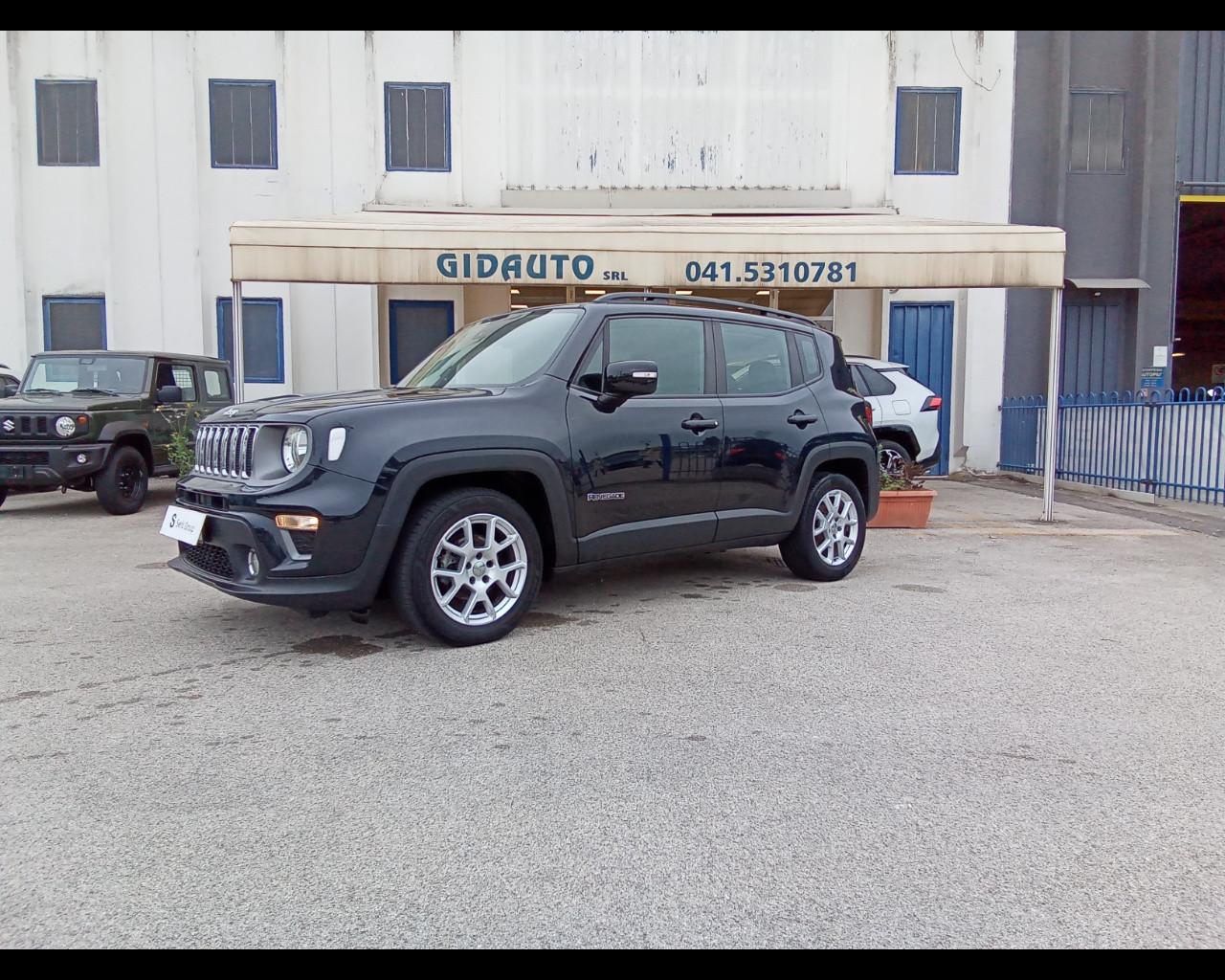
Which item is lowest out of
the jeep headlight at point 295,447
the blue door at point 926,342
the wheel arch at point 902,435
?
the wheel arch at point 902,435

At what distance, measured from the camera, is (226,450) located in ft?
15.7

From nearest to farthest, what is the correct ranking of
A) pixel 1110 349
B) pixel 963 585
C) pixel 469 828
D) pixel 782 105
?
pixel 469 828 → pixel 963 585 → pixel 782 105 → pixel 1110 349

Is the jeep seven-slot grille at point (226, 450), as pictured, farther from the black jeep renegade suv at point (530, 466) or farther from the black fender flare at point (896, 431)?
the black fender flare at point (896, 431)

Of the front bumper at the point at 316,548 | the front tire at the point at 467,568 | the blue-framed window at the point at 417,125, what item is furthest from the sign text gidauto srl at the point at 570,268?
the blue-framed window at the point at 417,125

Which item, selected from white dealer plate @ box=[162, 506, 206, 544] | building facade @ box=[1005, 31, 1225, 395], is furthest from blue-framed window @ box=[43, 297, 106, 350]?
building facade @ box=[1005, 31, 1225, 395]

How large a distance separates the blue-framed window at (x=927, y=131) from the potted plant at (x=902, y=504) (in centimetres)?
744

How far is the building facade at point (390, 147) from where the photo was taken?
13922mm

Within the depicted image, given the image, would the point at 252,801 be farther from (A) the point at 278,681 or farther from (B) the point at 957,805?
(B) the point at 957,805

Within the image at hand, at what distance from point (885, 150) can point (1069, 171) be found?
10.5 ft

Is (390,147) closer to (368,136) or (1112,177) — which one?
(368,136)

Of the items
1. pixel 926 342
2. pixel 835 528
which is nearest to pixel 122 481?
pixel 835 528

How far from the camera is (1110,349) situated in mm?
15469

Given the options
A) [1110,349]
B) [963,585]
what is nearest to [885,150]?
[1110,349]

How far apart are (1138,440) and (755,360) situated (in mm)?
7682
